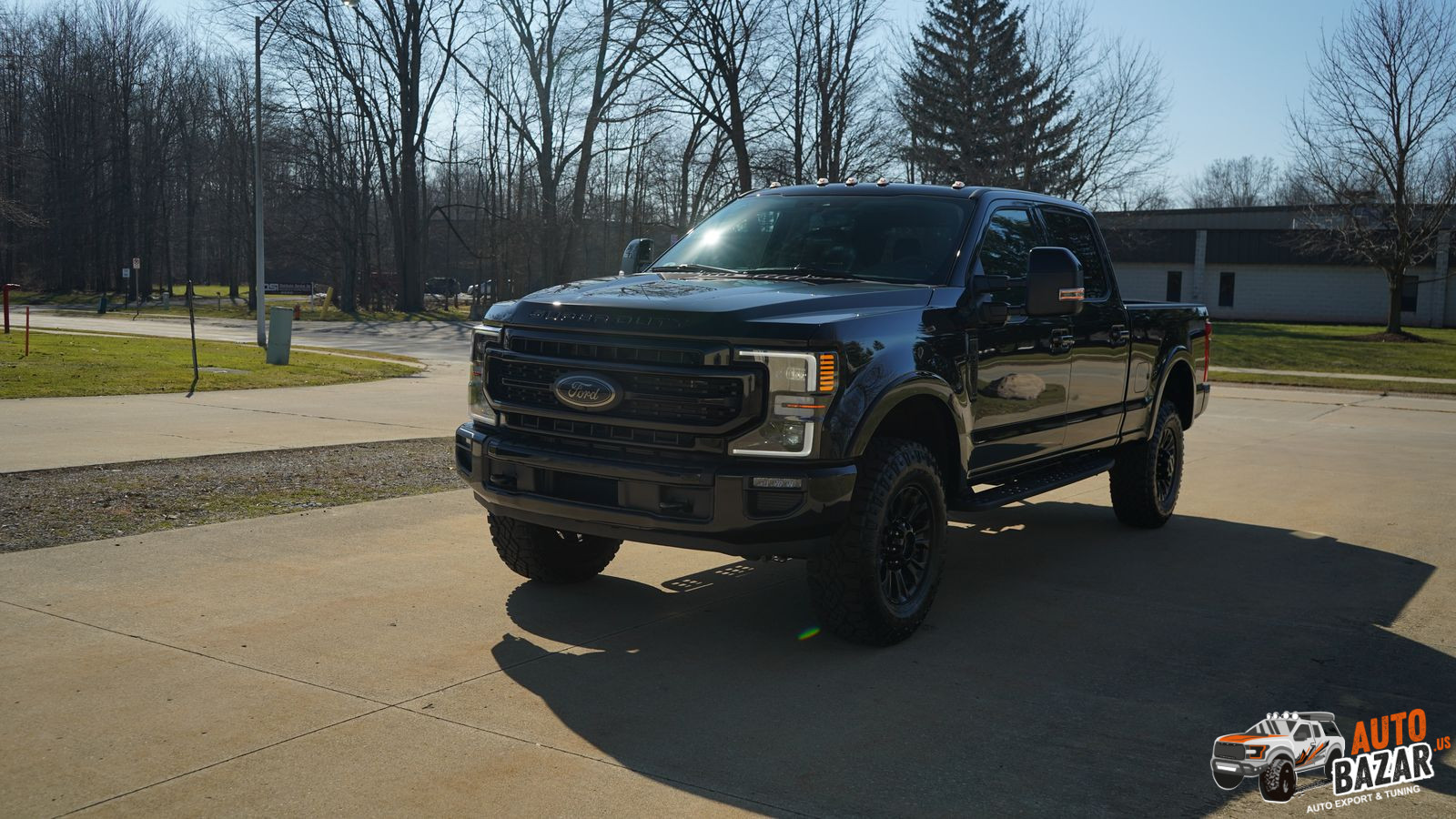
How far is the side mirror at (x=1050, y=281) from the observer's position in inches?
233

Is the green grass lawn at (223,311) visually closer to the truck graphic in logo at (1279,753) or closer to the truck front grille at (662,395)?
the truck front grille at (662,395)

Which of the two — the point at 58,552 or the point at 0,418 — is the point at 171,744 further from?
the point at 0,418

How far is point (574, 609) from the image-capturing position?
576 cm

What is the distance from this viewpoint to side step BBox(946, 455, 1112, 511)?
19.1ft

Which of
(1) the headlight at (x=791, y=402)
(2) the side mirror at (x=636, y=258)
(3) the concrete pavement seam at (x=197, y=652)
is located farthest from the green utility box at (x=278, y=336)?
(1) the headlight at (x=791, y=402)

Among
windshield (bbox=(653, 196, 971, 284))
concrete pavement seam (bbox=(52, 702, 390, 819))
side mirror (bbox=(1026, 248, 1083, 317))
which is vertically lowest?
concrete pavement seam (bbox=(52, 702, 390, 819))

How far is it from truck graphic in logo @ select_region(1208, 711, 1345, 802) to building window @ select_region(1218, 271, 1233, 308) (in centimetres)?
5852

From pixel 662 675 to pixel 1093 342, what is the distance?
11.9 ft

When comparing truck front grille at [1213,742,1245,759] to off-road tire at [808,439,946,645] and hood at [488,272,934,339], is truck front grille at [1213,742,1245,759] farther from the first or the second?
hood at [488,272,934,339]

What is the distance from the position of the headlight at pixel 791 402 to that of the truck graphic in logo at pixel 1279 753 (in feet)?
6.04

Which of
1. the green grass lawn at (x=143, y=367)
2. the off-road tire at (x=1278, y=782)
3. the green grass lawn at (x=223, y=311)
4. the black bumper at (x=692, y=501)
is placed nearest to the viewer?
the off-road tire at (x=1278, y=782)

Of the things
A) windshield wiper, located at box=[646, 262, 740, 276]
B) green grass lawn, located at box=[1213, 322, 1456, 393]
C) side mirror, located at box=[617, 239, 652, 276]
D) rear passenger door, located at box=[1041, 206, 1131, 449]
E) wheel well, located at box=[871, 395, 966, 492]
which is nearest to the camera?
wheel well, located at box=[871, 395, 966, 492]

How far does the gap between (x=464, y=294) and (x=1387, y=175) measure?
5968cm

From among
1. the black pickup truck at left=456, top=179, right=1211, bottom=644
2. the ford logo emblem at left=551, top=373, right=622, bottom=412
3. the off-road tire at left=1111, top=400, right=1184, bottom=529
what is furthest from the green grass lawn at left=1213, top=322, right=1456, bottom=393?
the ford logo emblem at left=551, top=373, right=622, bottom=412
